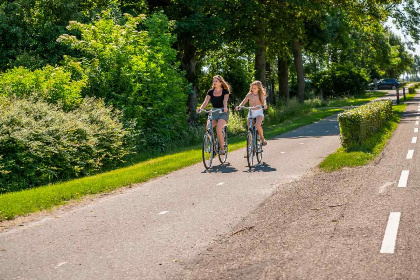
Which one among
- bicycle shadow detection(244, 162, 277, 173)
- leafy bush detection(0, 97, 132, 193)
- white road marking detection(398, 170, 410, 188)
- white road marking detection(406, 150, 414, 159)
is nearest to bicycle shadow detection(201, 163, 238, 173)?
bicycle shadow detection(244, 162, 277, 173)

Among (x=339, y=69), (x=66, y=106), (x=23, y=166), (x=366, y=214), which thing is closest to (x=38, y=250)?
(x=366, y=214)

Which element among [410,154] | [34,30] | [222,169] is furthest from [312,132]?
[34,30]

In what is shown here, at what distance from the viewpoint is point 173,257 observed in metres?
5.61

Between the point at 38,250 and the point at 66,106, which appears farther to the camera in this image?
the point at 66,106

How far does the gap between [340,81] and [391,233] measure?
175 ft

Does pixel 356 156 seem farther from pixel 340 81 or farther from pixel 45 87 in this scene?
pixel 340 81

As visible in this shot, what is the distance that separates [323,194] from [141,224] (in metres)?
2.99

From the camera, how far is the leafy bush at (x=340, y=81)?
5756cm

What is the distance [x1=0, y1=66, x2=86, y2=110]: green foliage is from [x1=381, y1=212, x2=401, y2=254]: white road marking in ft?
32.3

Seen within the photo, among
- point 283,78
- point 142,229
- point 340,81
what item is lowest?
point 142,229

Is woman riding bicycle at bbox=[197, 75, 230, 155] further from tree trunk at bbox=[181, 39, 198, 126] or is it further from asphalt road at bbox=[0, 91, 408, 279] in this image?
tree trunk at bbox=[181, 39, 198, 126]

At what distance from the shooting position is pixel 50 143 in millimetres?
11727

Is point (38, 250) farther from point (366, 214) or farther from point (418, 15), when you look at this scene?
point (418, 15)

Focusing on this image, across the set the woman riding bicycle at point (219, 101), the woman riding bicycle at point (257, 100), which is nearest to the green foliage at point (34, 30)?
the woman riding bicycle at point (219, 101)
